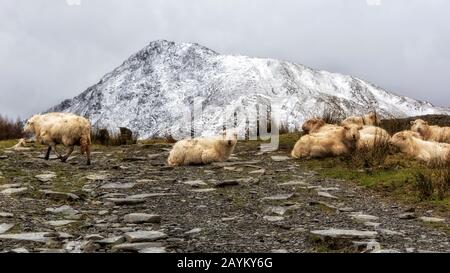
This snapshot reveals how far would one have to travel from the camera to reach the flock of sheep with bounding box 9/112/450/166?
1324 centimetres

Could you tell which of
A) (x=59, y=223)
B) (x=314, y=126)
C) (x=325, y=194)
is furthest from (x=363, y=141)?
(x=59, y=223)

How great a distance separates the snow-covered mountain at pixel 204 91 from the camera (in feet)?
299

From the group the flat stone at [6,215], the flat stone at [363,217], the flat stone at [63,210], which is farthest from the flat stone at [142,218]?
the flat stone at [363,217]

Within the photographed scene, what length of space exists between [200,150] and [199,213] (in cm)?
550

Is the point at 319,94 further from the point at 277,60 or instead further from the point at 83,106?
the point at 83,106

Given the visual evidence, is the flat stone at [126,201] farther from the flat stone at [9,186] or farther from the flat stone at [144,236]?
the flat stone at [144,236]

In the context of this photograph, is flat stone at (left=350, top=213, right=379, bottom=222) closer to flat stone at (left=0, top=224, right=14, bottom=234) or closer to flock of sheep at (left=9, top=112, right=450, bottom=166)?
flat stone at (left=0, top=224, right=14, bottom=234)

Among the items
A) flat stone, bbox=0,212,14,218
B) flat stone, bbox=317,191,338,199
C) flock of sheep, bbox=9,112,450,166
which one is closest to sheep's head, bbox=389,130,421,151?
flock of sheep, bbox=9,112,450,166

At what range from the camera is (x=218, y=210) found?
8656 mm

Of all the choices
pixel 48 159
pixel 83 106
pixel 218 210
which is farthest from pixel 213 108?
pixel 218 210

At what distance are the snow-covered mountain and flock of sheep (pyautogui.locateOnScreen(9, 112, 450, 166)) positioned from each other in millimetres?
60826

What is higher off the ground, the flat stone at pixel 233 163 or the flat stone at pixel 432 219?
the flat stone at pixel 233 163

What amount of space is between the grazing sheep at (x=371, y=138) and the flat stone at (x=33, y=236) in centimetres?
792

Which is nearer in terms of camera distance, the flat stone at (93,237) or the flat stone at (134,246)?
the flat stone at (134,246)
